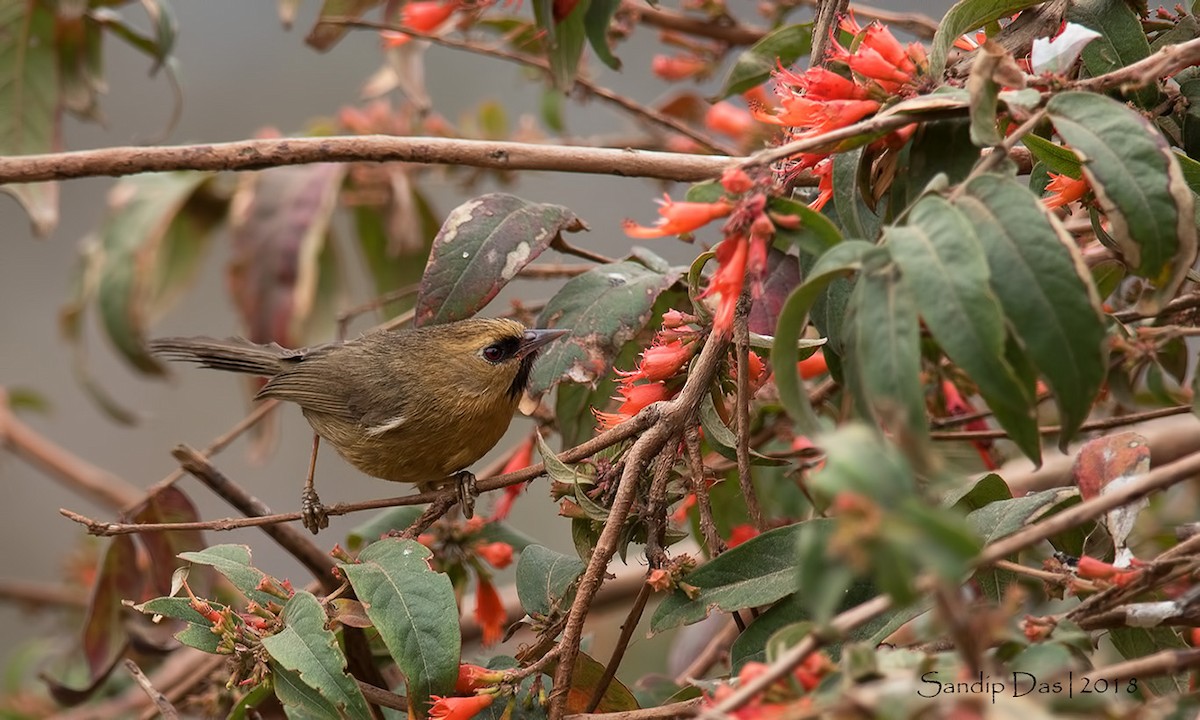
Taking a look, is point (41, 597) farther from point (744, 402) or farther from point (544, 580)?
point (744, 402)

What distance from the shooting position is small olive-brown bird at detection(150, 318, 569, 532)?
347cm

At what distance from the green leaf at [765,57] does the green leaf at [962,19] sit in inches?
29.8

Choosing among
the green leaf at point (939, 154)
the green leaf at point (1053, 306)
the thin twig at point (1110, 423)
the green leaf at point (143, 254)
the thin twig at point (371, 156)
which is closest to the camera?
the green leaf at point (1053, 306)

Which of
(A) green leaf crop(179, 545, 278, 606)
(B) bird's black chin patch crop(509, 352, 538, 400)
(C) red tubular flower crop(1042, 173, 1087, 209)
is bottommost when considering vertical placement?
(B) bird's black chin patch crop(509, 352, 538, 400)

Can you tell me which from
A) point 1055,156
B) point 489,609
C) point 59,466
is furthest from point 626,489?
point 59,466

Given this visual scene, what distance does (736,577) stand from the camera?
1.96 metres

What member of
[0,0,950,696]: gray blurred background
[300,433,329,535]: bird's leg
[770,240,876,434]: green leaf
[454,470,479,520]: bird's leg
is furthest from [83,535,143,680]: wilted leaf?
[0,0,950,696]: gray blurred background

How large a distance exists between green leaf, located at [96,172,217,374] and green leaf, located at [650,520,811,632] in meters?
2.67

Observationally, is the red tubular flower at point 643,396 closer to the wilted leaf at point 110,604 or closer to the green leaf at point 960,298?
the green leaf at point 960,298

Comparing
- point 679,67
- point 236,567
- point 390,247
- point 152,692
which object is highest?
point 679,67

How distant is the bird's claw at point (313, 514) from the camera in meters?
2.92

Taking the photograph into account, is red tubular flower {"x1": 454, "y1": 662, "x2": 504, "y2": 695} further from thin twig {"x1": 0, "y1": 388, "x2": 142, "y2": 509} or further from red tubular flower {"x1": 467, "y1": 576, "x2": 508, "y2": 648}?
thin twig {"x1": 0, "y1": 388, "x2": 142, "y2": 509}

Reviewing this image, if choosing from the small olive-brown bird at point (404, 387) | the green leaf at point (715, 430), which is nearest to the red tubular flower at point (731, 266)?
the green leaf at point (715, 430)

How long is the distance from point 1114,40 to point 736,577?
45.0 inches
